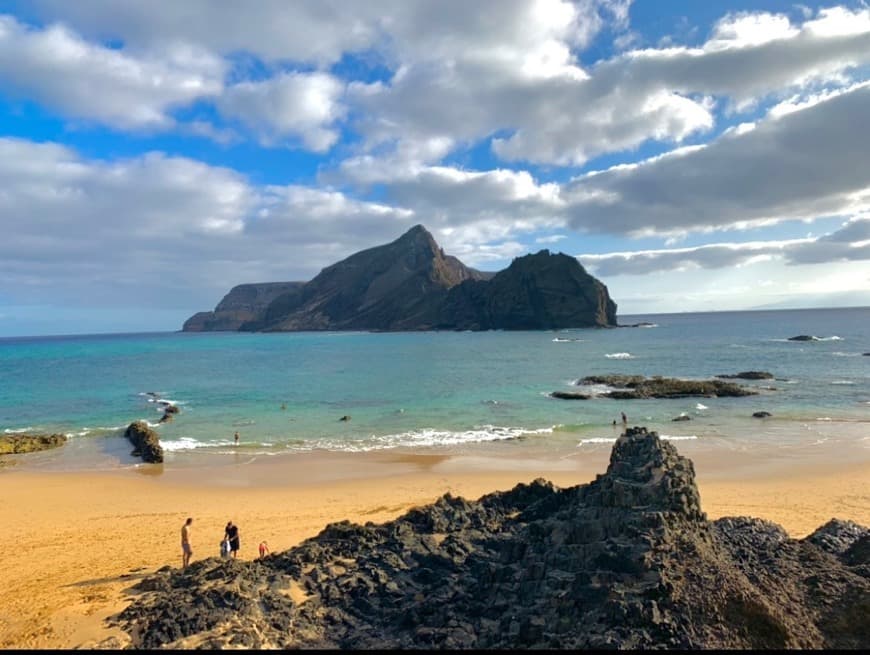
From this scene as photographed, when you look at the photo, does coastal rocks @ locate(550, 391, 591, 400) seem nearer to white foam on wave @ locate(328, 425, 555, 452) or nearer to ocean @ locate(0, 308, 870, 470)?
ocean @ locate(0, 308, 870, 470)

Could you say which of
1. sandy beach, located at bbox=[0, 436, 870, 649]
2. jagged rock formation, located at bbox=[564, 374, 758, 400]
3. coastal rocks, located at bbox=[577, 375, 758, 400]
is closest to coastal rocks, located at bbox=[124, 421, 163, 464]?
sandy beach, located at bbox=[0, 436, 870, 649]

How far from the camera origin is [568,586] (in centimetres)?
845

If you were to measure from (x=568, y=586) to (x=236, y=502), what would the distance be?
52.7 ft

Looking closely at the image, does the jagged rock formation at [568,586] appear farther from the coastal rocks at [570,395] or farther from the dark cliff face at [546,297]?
the dark cliff face at [546,297]

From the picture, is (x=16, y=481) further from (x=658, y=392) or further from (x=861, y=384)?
(x=861, y=384)

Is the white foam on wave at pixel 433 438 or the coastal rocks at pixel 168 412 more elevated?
the coastal rocks at pixel 168 412

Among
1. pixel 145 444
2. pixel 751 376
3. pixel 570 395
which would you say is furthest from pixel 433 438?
pixel 751 376

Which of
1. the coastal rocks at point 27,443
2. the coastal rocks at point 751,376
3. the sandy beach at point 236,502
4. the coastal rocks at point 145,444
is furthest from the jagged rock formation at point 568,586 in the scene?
the coastal rocks at point 751,376

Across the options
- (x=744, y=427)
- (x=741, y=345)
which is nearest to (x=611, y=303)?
(x=741, y=345)

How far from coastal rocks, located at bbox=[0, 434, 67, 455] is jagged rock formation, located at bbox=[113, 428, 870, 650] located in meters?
25.4

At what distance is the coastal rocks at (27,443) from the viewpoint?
102 ft

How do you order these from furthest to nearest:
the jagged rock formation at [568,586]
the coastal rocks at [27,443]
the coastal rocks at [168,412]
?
the coastal rocks at [168,412], the coastal rocks at [27,443], the jagged rock formation at [568,586]

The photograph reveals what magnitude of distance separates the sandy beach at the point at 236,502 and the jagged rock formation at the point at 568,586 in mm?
2069

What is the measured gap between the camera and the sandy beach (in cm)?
1269
